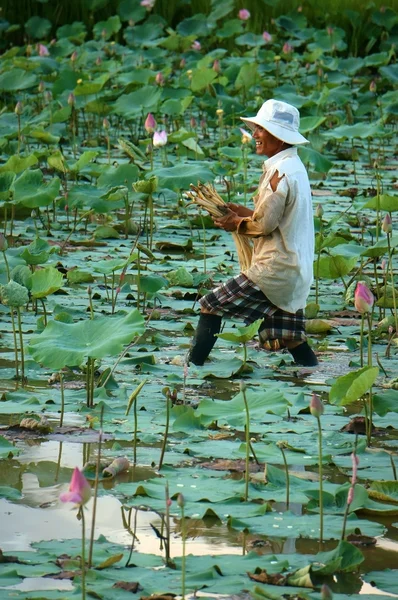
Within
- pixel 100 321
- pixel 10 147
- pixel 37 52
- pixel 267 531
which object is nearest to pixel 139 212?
pixel 10 147

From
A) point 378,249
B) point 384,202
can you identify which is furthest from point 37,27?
point 378,249

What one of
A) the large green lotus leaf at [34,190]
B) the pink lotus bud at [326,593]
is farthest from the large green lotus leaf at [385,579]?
the large green lotus leaf at [34,190]

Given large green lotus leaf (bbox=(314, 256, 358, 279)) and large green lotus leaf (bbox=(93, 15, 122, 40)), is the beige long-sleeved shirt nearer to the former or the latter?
large green lotus leaf (bbox=(314, 256, 358, 279))

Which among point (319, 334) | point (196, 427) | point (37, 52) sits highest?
point (196, 427)

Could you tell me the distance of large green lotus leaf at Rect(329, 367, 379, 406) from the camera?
3.23 m

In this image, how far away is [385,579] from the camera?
2588 millimetres

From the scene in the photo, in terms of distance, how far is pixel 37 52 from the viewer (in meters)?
12.9

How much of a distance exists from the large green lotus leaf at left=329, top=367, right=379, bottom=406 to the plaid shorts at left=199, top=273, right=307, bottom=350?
1096mm

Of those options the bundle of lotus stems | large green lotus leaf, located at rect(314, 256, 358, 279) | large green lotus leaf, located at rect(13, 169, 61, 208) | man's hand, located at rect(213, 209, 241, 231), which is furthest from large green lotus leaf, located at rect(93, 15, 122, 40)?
man's hand, located at rect(213, 209, 241, 231)

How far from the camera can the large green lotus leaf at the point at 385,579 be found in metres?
2.54

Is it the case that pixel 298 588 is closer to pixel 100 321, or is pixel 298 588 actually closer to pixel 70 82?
pixel 100 321

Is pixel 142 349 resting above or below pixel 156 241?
above

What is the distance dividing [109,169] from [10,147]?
223 cm

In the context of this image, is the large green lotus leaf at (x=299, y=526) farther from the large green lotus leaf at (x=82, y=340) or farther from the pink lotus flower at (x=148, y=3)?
the pink lotus flower at (x=148, y=3)
